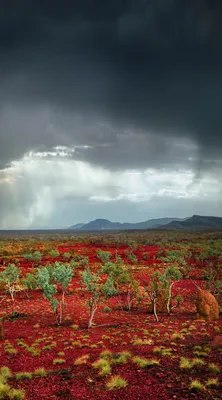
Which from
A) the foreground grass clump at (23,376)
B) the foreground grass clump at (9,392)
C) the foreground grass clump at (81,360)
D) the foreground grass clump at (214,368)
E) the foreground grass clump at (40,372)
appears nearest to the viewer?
the foreground grass clump at (9,392)

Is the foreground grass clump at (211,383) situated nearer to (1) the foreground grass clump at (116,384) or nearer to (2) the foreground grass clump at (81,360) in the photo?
(1) the foreground grass clump at (116,384)

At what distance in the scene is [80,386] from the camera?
14617mm

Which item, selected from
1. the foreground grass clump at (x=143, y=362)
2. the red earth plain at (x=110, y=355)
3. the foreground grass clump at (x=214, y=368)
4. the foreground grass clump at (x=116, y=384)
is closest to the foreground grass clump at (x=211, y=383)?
the red earth plain at (x=110, y=355)

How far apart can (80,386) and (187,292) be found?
39.2 m

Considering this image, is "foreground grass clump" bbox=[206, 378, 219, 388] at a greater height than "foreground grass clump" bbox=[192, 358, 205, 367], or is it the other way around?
"foreground grass clump" bbox=[206, 378, 219, 388]

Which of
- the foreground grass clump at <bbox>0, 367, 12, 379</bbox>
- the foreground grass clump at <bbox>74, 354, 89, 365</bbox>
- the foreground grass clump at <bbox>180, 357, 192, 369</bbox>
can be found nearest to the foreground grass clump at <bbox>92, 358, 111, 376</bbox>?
the foreground grass clump at <bbox>74, 354, 89, 365</bbox>

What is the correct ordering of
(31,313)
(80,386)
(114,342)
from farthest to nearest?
(31,313)
(114,342)
(80,386)

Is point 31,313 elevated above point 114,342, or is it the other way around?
point 114,342

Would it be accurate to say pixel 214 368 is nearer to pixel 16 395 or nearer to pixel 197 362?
pixel 197 362

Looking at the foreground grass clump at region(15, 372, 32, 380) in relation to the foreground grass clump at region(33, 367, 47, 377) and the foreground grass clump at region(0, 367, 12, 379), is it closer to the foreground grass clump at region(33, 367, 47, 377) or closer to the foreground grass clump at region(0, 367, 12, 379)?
the foreground grass clump at region(33, 367, 47, 377)

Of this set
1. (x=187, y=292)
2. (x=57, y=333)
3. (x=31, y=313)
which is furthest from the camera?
(x=187, y=292)

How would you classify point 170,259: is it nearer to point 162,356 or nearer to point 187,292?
Result: point 187,292

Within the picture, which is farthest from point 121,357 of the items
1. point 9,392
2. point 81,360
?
point 9,392

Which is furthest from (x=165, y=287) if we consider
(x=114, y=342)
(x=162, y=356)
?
(x=162, y=356)
